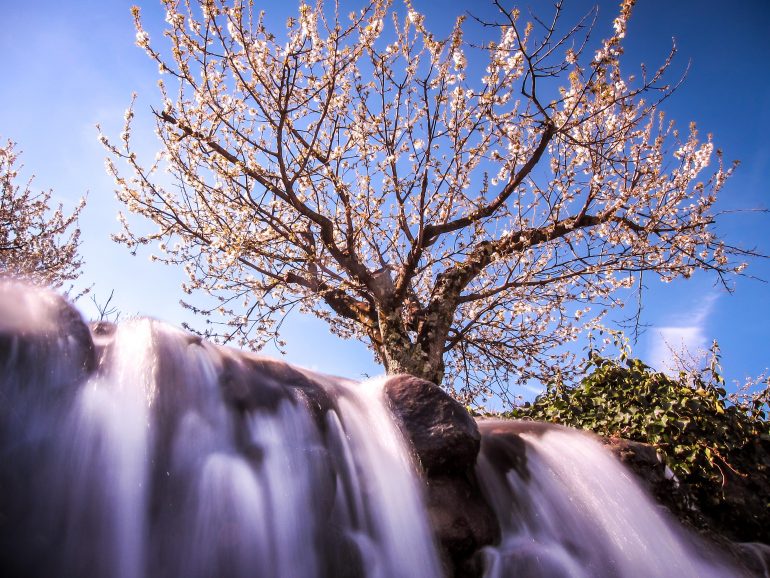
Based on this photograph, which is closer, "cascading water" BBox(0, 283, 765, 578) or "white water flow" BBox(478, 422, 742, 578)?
"cascading water" BBox(0, 283, 765, 578)

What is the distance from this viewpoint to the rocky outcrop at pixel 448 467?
326 cm

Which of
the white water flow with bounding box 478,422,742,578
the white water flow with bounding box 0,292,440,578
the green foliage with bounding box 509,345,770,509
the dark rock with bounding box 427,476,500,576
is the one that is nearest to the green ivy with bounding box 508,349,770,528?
the green foliage with bounding box 509,345,770,509

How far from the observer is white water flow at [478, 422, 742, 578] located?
342 centimetres

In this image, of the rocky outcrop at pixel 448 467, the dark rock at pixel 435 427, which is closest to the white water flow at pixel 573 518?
the rocky outcrop at pixel 448 467

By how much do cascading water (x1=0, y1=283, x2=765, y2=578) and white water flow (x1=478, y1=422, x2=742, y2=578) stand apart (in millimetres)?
17

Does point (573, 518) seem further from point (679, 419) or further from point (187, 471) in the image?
point (187, 471)

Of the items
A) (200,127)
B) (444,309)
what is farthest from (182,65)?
(444,309)

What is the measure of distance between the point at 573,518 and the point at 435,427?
144 centimetres

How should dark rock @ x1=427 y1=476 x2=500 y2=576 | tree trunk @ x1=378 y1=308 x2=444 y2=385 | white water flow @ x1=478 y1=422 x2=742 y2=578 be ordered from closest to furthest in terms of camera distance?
dark rock @ x1=427 y1=476 x2=500 y2=576
white water flow @ x1=478 y1=422 x2=742 y2=578
tree trunk @ x1=378 y1=308 x2=444 y2=385

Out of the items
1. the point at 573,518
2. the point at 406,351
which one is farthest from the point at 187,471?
the point at 406,351

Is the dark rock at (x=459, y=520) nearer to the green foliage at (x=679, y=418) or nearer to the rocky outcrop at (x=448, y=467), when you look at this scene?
the rocky outcrop at (x=448, y=467)

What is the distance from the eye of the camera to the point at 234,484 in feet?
9.14

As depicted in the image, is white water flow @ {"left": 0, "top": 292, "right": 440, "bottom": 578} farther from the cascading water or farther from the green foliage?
the green foliage

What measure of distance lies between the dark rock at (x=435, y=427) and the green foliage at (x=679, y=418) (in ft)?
8.68
